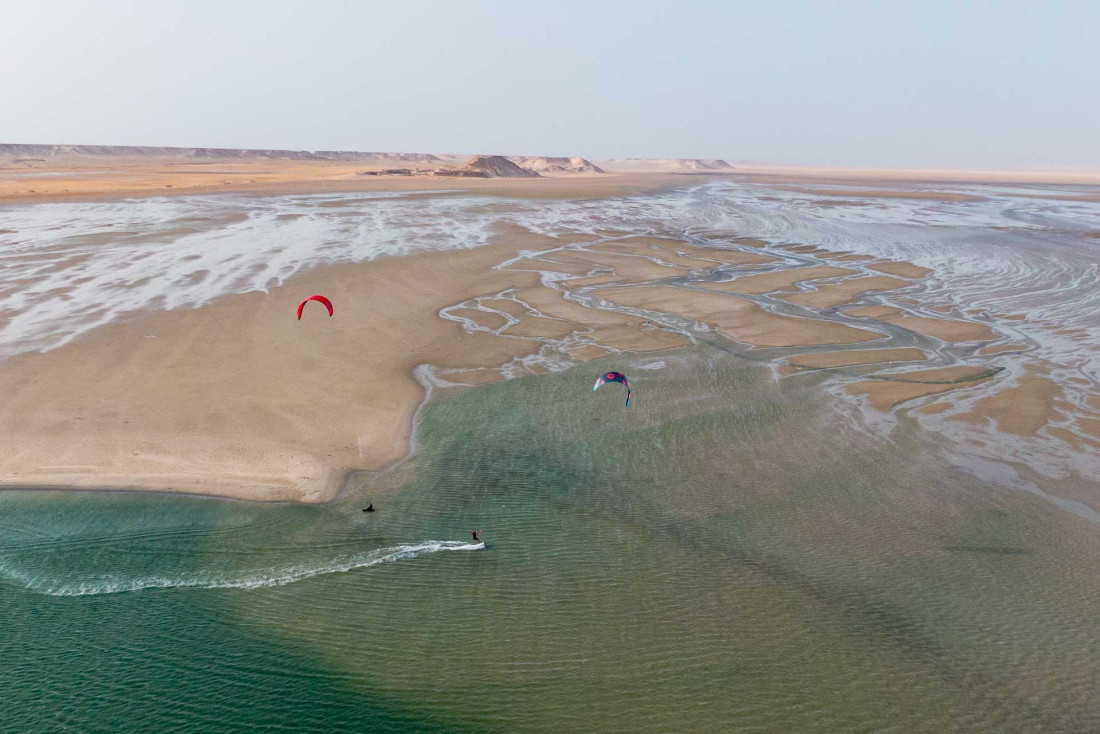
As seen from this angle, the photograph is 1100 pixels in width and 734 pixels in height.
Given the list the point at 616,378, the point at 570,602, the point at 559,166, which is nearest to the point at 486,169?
the point at 559,166

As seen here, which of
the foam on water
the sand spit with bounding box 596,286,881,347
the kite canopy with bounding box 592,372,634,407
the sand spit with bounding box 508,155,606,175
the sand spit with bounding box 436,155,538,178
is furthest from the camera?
the sand spit with bounding box 508,155,606,175

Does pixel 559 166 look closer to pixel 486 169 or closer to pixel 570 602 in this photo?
pixel 486 169

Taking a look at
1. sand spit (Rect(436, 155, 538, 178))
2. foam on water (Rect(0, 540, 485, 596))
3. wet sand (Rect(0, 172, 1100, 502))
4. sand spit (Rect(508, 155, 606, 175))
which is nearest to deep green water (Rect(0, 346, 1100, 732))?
foam on water (Rect(0, 540, 485, 596))

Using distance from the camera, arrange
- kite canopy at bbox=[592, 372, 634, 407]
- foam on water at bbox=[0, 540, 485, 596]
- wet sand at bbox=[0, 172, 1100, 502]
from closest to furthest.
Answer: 1. foam on water at bbox=[0, 540, 485, 596]
2. wet sand at bbox=[0, 172, 1100, 502]
3. kite canopy at bbox=[592, 372, 634, 407]

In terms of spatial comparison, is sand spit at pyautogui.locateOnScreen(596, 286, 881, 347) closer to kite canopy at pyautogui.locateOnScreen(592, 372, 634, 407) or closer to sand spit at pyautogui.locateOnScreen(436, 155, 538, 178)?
kite canopy at pyautogui.locateOnScreen(592, 372, 634, 407)

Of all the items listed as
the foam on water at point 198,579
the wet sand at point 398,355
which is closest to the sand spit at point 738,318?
the wet sand at point 398,355

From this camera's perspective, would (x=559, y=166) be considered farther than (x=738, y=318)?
Yes

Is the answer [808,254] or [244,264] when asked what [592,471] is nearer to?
[244,264]
